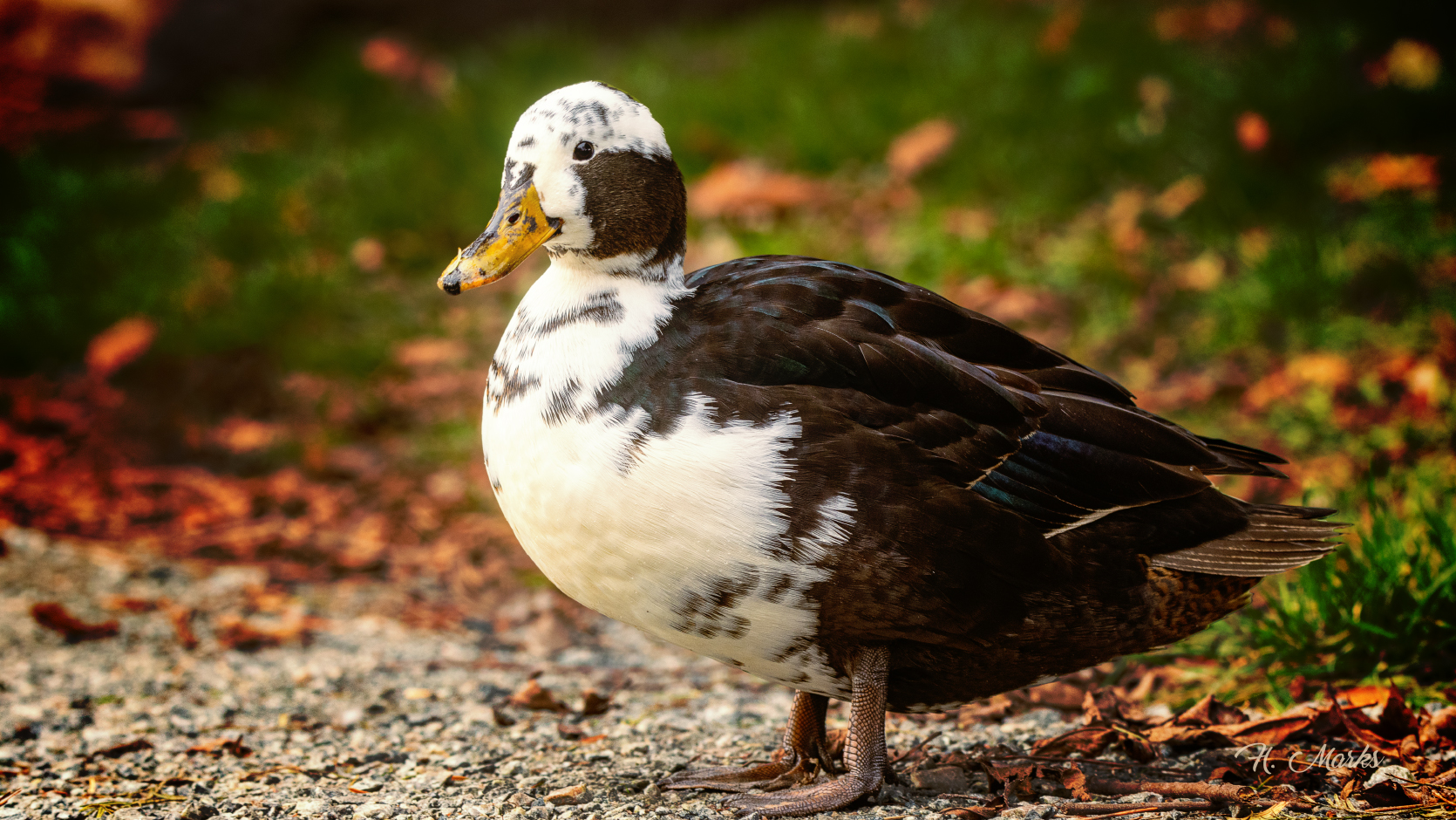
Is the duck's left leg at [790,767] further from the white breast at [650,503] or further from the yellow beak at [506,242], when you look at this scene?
the yellow beak at [506,242]

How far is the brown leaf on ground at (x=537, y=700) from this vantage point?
154 inches

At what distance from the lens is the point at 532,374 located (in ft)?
9.50

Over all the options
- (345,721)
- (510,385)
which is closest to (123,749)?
(345,721)

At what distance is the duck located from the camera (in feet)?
8.95

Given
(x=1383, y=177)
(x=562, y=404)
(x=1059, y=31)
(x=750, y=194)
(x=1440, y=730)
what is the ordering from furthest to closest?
(x=1059, y=31)
(x=750, y=194)
(x=1383, y=177)
(x=1440, y=730)
(x=562, y=404)

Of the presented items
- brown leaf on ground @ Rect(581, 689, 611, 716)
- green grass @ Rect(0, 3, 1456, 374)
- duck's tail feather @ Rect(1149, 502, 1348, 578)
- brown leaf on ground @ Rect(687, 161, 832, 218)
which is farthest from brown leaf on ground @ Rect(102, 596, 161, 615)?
brown leaf on ground @ Rect(687, 161, 832, 218)

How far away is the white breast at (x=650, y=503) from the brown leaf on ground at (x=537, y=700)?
105 centimetres

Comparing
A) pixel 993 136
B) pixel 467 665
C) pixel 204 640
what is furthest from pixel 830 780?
pixel 993 136

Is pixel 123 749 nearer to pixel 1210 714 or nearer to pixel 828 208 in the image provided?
pixel 1210 714

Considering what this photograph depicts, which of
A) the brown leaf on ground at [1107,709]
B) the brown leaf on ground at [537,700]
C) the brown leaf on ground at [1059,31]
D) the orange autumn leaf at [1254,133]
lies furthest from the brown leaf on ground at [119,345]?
the orange autumn leaf at [1254,133]

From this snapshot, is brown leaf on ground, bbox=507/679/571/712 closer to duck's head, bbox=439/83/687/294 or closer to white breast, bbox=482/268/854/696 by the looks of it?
white breast, bbox=482/268/854/696

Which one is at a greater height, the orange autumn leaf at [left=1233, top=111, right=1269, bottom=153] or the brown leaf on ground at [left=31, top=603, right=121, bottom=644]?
the orange autumn leaf at [left=1233, top=111, right=1269, bottom=153]

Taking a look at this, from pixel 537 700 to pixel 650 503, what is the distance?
149 centimetres

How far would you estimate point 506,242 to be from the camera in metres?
2.89
